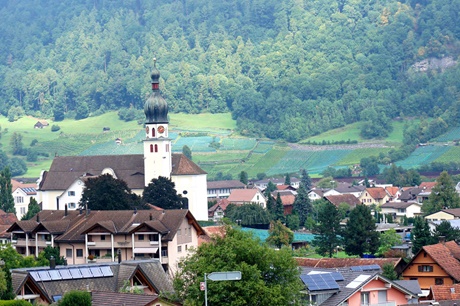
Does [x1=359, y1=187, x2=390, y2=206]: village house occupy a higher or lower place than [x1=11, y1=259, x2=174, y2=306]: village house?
higher

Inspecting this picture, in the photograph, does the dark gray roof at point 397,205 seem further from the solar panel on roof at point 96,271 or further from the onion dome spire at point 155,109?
the solar panel on roof at point 96,271

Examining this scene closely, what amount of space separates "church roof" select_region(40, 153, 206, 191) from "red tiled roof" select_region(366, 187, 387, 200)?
115ft

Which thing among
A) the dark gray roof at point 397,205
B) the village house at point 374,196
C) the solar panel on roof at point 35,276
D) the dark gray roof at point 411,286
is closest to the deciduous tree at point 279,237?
the dark gray roof at point 411,286

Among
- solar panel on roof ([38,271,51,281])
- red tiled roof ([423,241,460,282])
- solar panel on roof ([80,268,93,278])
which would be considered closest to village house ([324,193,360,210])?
red tiled roof ([423,241,460,282])

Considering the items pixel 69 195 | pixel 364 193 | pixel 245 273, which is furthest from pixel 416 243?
pixel 364 193

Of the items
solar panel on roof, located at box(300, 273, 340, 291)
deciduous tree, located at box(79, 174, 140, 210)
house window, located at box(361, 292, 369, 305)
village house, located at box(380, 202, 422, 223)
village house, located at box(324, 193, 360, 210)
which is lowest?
Result: house window, located at box(361, 292, 369, 305)

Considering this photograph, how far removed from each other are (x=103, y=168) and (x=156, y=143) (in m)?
5.16

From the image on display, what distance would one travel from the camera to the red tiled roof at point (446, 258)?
5438cm

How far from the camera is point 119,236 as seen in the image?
60844mm

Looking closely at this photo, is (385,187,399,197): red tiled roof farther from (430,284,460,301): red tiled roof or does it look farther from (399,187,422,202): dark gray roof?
(430,284,460,301): red tiled roof

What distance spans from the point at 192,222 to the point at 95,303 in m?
24.9

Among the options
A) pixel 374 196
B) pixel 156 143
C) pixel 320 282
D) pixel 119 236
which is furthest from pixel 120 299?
pixel 374 196

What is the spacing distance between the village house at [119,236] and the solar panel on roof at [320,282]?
15.1 m

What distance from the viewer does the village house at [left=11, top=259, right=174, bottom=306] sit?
36.9 meters
